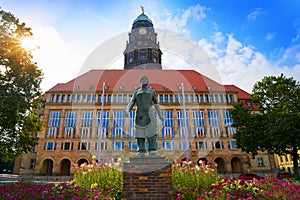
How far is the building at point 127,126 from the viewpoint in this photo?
1507 inches

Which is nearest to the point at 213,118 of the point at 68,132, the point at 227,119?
the point at 227,119

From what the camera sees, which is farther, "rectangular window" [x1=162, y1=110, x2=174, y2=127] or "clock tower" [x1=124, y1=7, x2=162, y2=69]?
"clock tower" [x1=124, y1=7, x2=162, y2=69]

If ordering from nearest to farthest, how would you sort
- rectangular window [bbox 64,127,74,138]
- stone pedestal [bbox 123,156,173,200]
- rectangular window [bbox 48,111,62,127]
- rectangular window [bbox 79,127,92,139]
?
stone pedestal [bbox 123,156,173,200] → rectangular window [bbox 64,127,74,138] → rectangular window [bbox 79,127,92,139] → rectangular window [bbox 48,111,62,127]

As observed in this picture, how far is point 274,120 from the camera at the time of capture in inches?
864

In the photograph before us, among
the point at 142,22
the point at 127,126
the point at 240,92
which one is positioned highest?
the point at 142,22

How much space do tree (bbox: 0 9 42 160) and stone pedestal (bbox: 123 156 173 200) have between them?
42.8 ft

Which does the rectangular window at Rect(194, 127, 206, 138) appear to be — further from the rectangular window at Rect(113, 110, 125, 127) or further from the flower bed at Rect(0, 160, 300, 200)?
the flower bed at Rect(0, 160, 300, 200)

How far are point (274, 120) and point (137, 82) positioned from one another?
27585mm

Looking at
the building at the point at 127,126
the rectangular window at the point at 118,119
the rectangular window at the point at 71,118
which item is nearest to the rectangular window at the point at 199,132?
the building at the point at 127,126

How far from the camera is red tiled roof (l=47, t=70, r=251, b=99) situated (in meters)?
42.8

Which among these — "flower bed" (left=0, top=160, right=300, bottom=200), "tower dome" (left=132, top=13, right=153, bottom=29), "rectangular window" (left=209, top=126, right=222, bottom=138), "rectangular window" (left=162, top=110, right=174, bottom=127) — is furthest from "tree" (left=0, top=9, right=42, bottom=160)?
"tower dome" (left=132, top=13, right=153, bottom=29)

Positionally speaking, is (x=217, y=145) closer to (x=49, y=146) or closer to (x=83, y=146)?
(x=83, y=146)

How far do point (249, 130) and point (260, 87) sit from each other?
5.36 metres

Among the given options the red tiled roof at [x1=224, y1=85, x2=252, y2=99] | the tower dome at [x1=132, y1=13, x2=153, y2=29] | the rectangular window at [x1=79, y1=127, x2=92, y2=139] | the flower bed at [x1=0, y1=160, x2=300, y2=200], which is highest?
the tower dome at [x1=132, y1=13, x2=153, y2=29]
